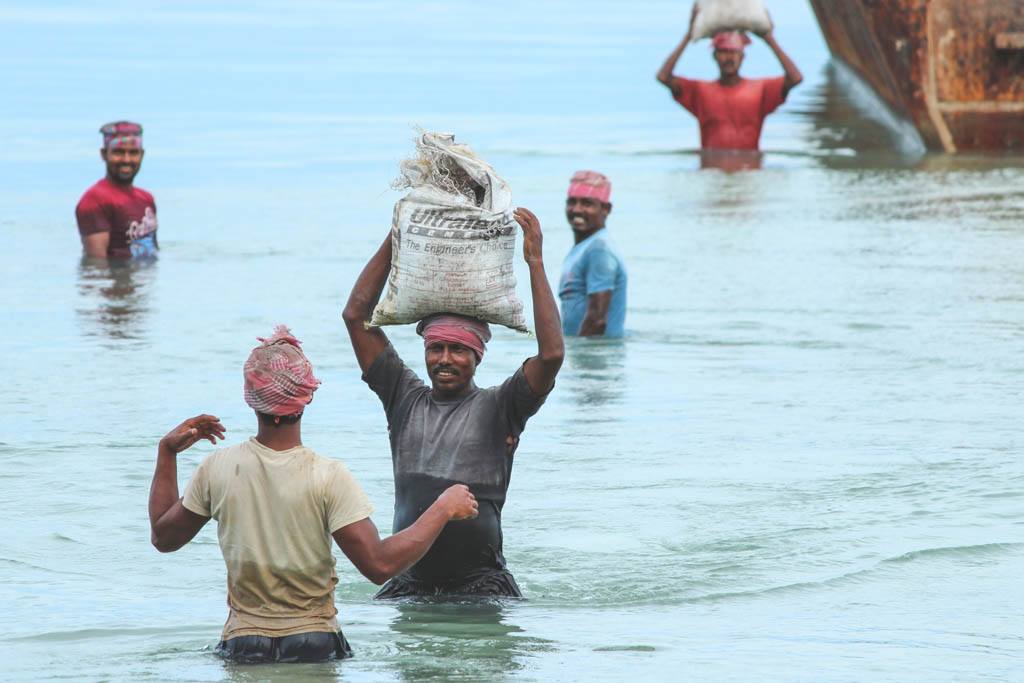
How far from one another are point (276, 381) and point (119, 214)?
9.67 metres

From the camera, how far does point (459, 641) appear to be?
627 centimetres

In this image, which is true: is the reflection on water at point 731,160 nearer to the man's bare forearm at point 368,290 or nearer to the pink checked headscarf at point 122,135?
the pink checked headscarf at point 122,135

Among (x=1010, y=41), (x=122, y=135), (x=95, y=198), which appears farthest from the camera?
(x=1010, y=41)

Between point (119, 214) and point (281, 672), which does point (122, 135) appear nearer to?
point (119, 214)

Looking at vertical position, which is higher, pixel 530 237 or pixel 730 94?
pixel 530 237

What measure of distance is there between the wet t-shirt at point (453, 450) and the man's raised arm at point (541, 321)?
52 millimetres

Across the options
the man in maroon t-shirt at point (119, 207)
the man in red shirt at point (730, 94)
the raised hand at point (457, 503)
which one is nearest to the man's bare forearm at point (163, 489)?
the raised hand at point (457, 503)

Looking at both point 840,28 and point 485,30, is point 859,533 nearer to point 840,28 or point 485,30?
point 840,28

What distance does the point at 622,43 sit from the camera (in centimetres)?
4419

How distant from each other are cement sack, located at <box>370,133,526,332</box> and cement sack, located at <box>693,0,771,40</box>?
1312cm

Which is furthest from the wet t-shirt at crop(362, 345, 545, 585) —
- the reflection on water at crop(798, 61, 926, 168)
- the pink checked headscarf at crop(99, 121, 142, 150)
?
the reflection on water at crop(798, 61, 926, 168)

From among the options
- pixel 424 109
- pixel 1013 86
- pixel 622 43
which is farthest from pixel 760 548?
pixel 622 43

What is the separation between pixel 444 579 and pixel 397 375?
2.27 feet

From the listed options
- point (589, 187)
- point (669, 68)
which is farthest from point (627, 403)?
point (669, 68)
